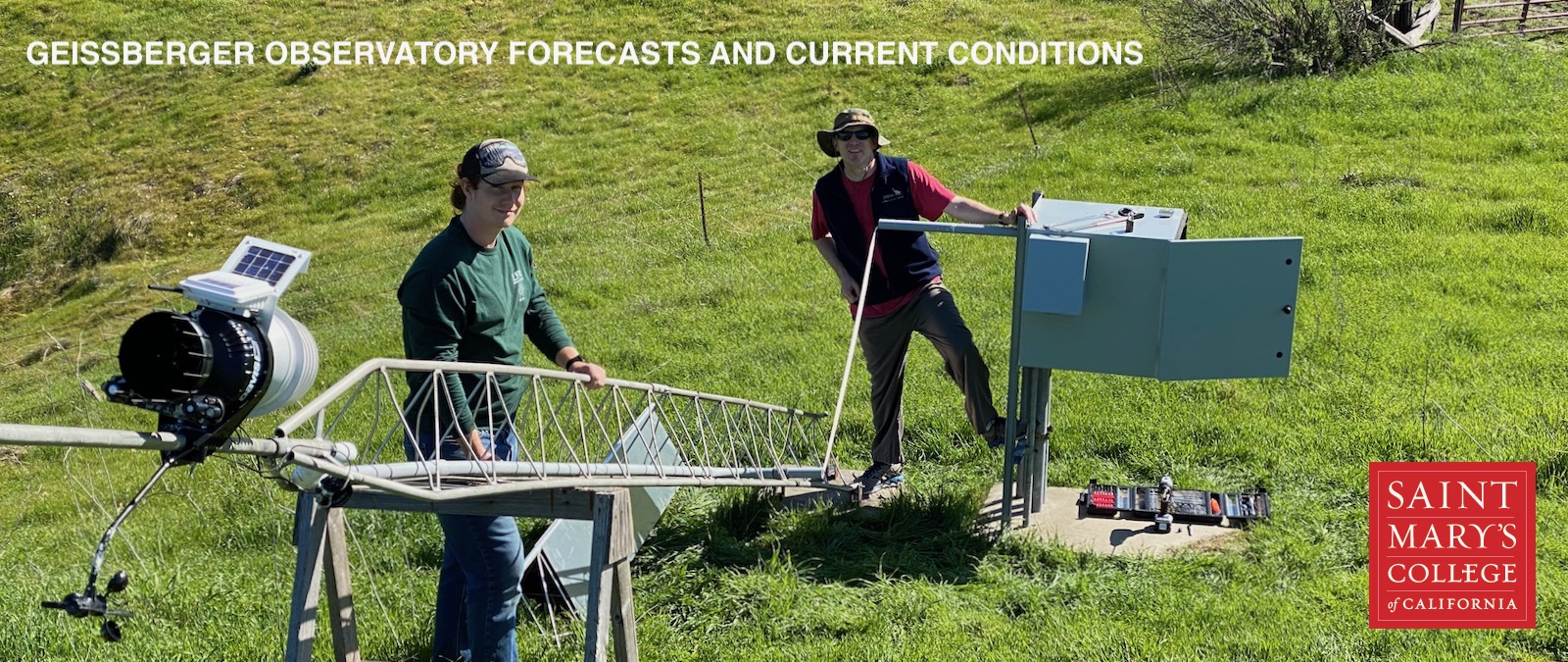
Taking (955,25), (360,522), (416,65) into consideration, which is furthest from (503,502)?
(416,65)

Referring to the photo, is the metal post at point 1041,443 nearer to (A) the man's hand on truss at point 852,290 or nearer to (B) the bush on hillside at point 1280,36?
(A) the man's hand on truss at point 852,290

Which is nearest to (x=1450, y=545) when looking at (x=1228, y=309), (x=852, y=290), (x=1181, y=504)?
(x=1181, y=504)

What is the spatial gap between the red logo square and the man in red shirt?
76.5 inches

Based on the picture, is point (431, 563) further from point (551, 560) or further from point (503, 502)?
point (503, 502)

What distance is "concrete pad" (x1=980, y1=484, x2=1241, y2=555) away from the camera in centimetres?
618

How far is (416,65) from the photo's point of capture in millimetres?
27016

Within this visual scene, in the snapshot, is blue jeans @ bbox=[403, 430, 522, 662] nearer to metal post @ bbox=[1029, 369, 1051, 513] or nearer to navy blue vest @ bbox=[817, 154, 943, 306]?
navy blue vest @ bbox=[817, 154, 943, 306]

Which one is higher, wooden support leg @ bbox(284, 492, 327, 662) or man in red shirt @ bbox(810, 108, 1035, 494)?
man in red shirt @ bbox(810, 108, 1035, 494)

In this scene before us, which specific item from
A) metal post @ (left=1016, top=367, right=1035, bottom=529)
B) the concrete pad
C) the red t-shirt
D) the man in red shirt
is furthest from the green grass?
the red t-shirt

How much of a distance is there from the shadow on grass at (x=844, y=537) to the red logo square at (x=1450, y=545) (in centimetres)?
183

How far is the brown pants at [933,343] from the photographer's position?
21.2 ft

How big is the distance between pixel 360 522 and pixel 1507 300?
803 centimetres

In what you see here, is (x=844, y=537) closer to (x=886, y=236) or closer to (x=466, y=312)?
(x=886, y=236)

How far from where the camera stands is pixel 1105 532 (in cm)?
639
